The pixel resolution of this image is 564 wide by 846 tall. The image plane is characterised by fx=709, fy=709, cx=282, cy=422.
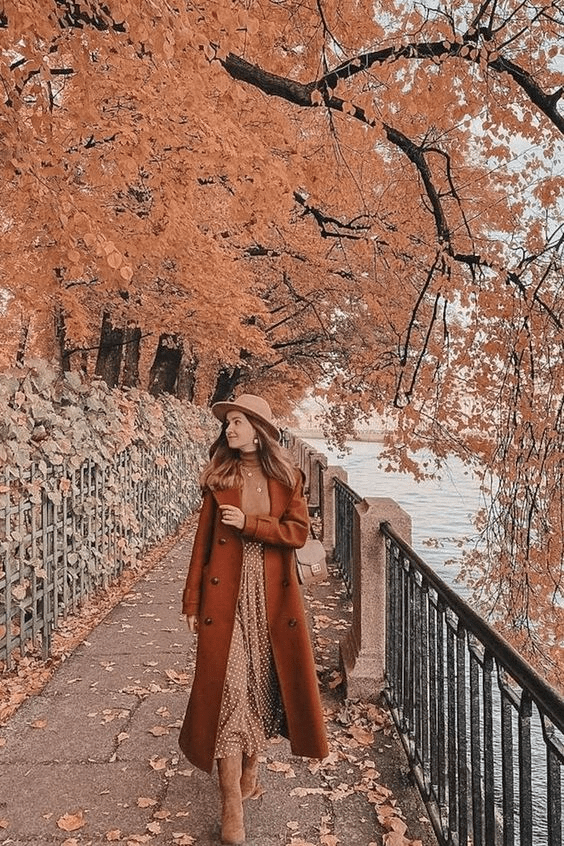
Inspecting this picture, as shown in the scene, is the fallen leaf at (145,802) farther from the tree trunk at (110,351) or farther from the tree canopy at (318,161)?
the tree trunk at (110,351)

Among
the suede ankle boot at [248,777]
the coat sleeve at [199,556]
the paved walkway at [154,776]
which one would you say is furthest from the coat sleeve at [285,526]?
the paved walkway at [154,776]

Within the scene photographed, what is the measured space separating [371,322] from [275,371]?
28.2 feet

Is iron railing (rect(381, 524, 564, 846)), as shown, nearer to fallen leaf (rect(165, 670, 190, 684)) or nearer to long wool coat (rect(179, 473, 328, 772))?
long wool coat (rect(179, 473, 328, 772))

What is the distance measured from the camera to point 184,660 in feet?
19.1

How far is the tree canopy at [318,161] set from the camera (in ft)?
17.1

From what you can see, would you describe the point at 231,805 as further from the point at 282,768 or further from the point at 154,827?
the point at 282,768

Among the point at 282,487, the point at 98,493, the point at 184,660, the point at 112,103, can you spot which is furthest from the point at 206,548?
the point at 112,103

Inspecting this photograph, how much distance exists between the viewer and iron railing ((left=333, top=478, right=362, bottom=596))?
7902mm

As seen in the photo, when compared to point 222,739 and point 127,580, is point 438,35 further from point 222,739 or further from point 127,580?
point 127,580

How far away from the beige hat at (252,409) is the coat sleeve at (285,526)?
0.31m

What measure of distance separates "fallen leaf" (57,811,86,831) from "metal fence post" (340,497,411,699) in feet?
6.69

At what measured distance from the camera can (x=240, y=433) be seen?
350 cm

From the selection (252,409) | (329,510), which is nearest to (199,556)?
(252,409)

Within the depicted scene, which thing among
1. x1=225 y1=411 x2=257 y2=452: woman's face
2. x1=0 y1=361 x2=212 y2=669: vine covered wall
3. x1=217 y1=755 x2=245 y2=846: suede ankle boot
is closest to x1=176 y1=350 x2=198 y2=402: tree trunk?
x1=0 y1=361 x2=212 y2=669: vine covered wall
